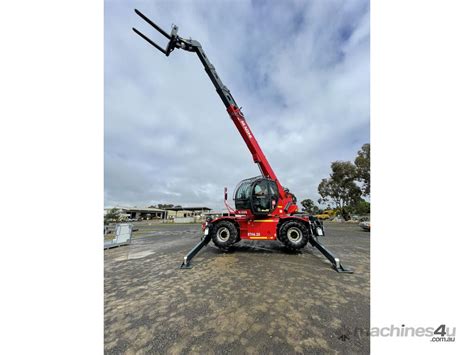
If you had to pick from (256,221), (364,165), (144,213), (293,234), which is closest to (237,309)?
(256,221)

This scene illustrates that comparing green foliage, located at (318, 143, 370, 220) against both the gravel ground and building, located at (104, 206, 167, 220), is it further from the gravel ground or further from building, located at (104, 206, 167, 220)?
→ building, located at (104, 206, 167, 220)

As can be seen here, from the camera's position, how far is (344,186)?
24.9 metres

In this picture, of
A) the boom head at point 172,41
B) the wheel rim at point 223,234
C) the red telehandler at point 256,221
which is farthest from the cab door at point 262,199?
the boom head at point 172,41

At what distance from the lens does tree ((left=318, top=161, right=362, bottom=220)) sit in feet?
78.7

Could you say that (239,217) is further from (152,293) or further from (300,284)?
(152,293)

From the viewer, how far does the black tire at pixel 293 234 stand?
4703mm

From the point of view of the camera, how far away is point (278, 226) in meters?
5.01

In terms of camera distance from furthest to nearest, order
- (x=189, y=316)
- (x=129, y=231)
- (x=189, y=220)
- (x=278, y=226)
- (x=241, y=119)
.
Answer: (x=189, y=220) → (x=129, y=231) → (x=241, y=119) → (x=278, y=226) → (x=189, y=316)

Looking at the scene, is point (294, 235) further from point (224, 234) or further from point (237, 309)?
point (237, 309)

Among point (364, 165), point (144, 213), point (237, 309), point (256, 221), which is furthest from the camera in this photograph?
point (144, 213)

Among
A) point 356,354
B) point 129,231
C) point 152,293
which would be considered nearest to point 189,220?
point 129,231

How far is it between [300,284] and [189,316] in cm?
180

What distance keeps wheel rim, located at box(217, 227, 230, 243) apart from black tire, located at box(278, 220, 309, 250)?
147 cm

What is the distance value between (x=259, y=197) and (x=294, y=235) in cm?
139
